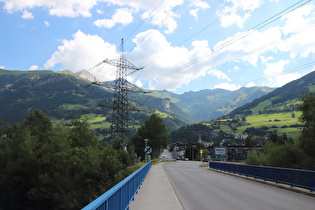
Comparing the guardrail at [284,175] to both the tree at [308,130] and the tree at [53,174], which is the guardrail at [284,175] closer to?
the tree at [308,130]

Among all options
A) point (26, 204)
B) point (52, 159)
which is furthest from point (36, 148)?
point (26, 204)

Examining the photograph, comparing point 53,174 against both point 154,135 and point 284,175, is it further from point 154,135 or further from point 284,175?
point 154,135

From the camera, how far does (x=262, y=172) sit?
62.8ft

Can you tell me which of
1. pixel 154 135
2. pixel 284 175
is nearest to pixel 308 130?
pixel 284 175

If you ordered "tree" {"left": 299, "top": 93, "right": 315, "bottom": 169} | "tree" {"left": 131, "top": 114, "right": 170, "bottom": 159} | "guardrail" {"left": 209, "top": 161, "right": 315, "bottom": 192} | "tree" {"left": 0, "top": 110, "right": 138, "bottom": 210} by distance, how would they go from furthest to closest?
"tree" {"left": 131, "top": 114, "right": 170, "bottom": 159} → "tree" {"left": 0, "top": 110, "right": 138, "bottom": 210} → "tree" {"left": 299, "top": 93, "right": 315, "bottom": 169} → "guardrail" {"left": 209, "top": 161, "right": 315, "bottom": 192}

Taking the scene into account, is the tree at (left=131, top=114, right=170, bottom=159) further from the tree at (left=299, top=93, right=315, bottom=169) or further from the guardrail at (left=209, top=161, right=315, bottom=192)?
the tree at (left=299, top=93, right=315, bottom=169)

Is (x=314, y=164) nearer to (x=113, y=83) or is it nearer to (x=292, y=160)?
(x=292, y=160)

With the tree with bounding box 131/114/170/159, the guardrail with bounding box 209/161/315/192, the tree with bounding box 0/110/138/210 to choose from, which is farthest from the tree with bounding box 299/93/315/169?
the tree with bounding box 131/114/170/159

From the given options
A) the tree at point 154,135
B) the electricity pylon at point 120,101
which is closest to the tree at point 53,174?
the electricity pylon at point 120,101

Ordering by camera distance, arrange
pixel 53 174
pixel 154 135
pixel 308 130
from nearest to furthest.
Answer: pixel 308 130, pixel 53 174, pixel 154 135

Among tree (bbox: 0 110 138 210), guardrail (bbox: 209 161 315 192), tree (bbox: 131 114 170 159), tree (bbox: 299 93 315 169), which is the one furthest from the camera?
tree (bbox: 131 114 170 159)

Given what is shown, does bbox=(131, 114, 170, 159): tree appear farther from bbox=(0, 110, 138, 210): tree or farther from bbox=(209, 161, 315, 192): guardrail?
bbox=(209, 161, 315, 192): guardrail

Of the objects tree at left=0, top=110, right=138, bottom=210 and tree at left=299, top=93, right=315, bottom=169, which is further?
tree at left=0, top=110, right=138, bottom=210

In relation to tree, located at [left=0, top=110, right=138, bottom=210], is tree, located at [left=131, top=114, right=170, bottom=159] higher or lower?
higher
